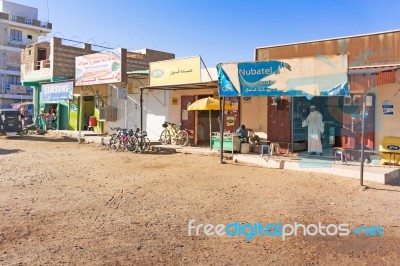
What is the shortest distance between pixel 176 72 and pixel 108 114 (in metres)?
7.06

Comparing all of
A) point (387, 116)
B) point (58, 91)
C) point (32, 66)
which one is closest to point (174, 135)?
point (58, 91)


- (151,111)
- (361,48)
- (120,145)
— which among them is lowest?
(120,145)

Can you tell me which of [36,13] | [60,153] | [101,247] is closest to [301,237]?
[101,247]

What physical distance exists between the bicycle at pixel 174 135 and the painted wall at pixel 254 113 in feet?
9.49

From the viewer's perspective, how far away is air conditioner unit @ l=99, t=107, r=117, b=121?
2020 centimetres

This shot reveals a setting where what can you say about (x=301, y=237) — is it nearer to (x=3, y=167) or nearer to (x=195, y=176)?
(x=195, y=176)

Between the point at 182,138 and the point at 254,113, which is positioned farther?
the point at 182,138

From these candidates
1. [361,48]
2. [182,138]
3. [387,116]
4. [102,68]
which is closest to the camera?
[387,116]

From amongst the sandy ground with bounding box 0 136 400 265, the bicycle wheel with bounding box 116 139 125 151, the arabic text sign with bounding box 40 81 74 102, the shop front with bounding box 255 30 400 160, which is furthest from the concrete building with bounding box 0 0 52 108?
the shop front with bounding box 255 30 400 160

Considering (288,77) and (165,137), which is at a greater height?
(288,77)

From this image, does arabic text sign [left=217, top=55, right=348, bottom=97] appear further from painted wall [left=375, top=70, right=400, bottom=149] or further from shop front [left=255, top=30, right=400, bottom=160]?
painted wall [left=375, top=70, right=400, bottom=149]

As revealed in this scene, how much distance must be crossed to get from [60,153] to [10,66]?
163ft

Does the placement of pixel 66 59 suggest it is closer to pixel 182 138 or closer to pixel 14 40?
pixel 182 138

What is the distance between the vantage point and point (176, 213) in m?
6.23
